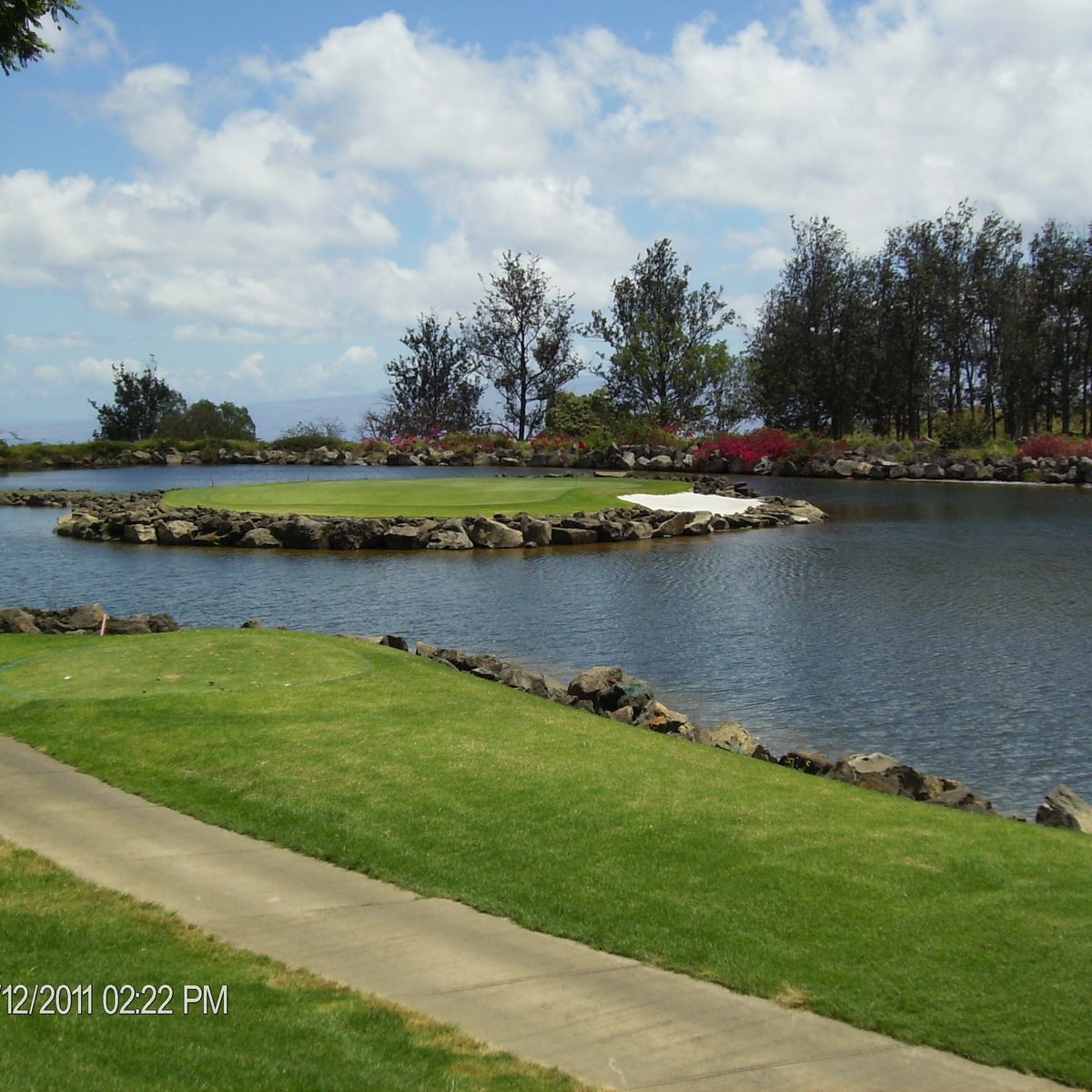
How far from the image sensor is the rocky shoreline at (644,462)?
172ft

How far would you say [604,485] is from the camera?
131 ft

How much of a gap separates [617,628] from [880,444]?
44.9 meters

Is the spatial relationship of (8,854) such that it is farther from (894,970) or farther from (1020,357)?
(1020,357)

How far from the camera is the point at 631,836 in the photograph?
7.35 metres

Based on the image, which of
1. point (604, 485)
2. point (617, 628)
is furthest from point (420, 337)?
point (617, 628)

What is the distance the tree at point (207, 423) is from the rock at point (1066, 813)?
6831 centimetres

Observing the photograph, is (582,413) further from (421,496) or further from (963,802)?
(963,802)

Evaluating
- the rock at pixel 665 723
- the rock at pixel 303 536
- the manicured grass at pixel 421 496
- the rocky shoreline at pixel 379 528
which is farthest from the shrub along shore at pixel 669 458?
the rock at pixel 665 723

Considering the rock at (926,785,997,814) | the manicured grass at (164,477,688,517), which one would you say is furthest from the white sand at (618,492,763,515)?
the rock at (926,785,997,814)

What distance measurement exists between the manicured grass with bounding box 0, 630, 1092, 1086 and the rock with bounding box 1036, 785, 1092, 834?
Answer: 40.9 inches

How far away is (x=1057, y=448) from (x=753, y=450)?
1479 cm

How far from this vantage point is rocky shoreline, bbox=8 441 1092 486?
52.6 meters

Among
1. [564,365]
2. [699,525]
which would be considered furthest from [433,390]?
[699,525]

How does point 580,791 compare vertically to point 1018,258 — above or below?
below
